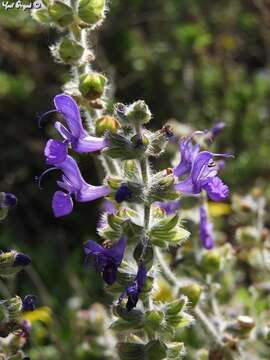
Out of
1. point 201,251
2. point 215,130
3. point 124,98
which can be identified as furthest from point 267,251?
point 124,98

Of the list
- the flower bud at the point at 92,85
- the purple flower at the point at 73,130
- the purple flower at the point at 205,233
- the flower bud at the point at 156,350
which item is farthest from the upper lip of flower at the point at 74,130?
the purple flower at the point at 205,233

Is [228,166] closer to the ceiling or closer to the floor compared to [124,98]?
closer to the floor

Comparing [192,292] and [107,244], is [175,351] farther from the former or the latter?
[192,292]

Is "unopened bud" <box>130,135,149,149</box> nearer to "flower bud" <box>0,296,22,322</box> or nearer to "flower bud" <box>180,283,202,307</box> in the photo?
"flower bud" <box>0,296,22,322</box>

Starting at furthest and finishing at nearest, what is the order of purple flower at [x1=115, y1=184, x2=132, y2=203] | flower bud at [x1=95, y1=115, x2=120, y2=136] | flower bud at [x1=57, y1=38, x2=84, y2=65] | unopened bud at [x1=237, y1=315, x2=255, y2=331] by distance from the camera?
unopened bud at [x1=237, y1=315, x2=255, y2=331], flower bud at [x1=57, y1=38, x2=84, y2=65], flower bud at [x1=95, y1=115, x2=120, y2=136], purple flower at [x1=115, y1=184, x2=132, y2=203]

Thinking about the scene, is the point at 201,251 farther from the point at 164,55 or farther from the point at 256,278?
the point at 164,55

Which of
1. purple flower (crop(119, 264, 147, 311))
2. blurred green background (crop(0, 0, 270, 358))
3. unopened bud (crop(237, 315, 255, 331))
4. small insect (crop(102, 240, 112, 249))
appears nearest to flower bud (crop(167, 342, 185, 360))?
purple flower (crop(119, 264, 147, 311))

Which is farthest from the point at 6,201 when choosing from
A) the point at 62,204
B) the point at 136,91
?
the point at 136,91
